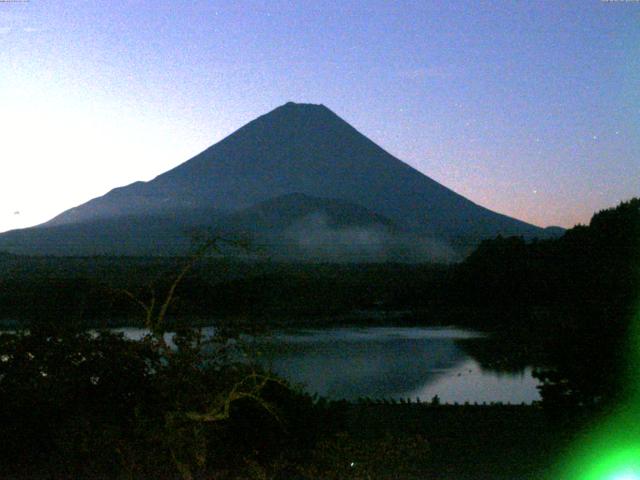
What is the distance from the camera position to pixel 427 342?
19969 millimetres

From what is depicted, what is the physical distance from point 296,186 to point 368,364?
7030cm

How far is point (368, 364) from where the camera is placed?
16.4 meters

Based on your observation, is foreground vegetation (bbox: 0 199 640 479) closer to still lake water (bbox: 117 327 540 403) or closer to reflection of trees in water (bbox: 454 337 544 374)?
still lake water (bbox: 117 327 540 403)

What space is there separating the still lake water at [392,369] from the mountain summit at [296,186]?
1592 inches

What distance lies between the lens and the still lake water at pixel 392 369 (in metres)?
13.4

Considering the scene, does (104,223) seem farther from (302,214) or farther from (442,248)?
(442,248)

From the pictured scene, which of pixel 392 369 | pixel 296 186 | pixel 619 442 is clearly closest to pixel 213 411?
pixel 619 442

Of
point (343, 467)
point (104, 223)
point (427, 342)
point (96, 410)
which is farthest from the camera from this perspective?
point (104, 223)

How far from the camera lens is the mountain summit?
2635 inches

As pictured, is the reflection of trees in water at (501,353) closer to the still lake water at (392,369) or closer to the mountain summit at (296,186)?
the still lake water at (392,369)

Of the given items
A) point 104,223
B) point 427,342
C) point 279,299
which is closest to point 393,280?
point 279,299

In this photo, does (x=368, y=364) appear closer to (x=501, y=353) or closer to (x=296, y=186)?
(x=501, y=353)

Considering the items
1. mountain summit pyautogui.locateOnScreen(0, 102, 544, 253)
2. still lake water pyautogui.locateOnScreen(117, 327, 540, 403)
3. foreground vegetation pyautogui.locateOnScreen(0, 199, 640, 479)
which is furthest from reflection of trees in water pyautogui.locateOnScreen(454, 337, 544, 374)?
mountain summit pyautogui.locateOnScreen(0, 102, 544, 253)

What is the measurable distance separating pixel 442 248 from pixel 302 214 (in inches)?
615
